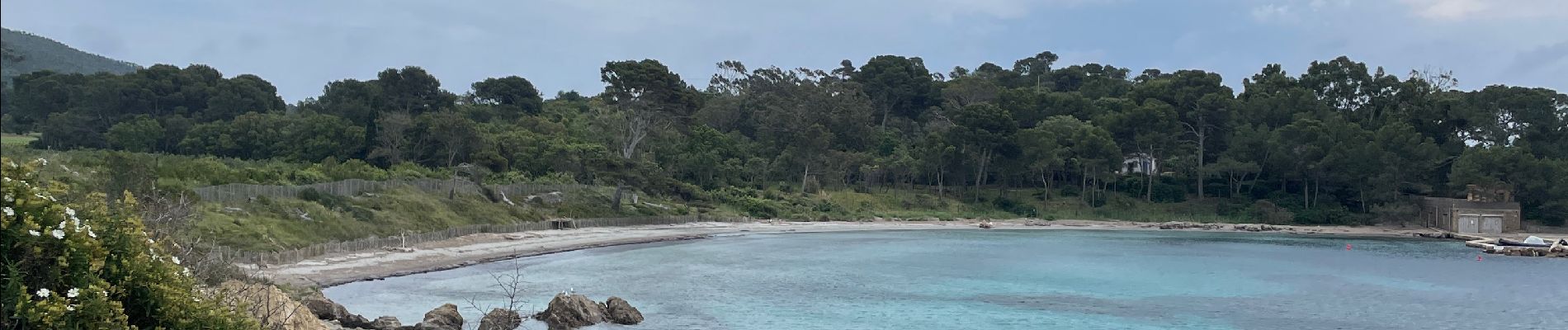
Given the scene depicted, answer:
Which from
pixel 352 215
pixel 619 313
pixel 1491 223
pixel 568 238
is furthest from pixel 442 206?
pixel 1491 223

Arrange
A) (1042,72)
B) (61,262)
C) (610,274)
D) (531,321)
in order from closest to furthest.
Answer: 1. (61,262)
2. (531,321)
3. (610,274)
4. (1042,72)

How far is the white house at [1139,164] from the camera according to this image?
6975cm

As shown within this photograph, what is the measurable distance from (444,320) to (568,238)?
2296cm

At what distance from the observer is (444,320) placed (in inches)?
765

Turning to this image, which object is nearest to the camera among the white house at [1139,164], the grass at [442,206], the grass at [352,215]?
the grass at [352,215]

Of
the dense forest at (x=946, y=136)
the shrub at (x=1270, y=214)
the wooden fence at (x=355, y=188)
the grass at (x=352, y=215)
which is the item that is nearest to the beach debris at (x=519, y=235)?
the grass at (x=352, y=215)

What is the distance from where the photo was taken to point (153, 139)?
64188 mm

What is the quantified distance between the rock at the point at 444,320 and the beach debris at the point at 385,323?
1.50 feet

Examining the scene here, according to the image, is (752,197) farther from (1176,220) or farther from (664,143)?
(1176,220)

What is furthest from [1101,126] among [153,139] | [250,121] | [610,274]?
[153,139]

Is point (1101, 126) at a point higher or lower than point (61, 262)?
higher

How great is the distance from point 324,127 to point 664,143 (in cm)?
1922

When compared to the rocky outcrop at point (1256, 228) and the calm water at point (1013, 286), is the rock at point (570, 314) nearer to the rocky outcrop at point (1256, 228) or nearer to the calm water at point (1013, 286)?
the calm water at point (1013, 286)

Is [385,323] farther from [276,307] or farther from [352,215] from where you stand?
[352,215]
